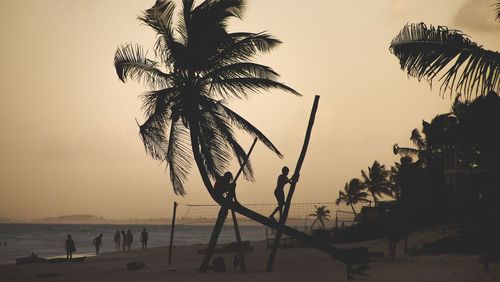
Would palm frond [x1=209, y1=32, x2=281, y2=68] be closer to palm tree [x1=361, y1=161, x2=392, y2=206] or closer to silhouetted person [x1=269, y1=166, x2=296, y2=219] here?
silhouetted person [x1=269, y1=166, x2=296, y2=219]

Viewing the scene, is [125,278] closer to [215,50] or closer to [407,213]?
[215,50]

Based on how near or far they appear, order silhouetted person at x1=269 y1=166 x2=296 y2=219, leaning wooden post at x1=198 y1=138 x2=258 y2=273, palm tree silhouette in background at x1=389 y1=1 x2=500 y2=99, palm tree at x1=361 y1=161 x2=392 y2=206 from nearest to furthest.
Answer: palm tree silhouette in background at x1=389 y1=1 x2=500 y2=99, silhouetted person at x1=269 y1=166 x2=296 y2=219, leaning wooden post at x1=198 y1=138 x2=258 y2=273, palm tree at x1=361 y1=161 x2=392 y2=206

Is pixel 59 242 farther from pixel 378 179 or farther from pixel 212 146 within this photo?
pixel 212 146

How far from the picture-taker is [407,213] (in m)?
32.1

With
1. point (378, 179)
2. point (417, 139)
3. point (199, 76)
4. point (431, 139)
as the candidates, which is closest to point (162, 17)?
Result: point (199, 76)

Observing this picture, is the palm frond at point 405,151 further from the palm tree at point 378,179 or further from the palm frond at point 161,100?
the palm frond at point 161,100

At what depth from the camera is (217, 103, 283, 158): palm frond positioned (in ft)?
55.5

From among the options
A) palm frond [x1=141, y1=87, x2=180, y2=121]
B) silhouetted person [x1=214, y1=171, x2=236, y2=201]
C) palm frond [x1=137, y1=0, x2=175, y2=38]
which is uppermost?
palm frond [x1=137, y1=0, x2=175, y2=38]

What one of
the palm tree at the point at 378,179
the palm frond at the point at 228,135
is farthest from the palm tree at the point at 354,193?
the palm frond at the point at 228,135

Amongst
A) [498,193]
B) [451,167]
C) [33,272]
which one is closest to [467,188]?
[451,167]

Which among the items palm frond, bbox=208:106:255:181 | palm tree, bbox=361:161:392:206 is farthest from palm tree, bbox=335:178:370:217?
palm frond, bbox=208:106:255:181

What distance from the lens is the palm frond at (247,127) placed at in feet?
55.5

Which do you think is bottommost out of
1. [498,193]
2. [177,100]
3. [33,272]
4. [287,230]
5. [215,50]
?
[33,272]

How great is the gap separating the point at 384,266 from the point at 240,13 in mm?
9069
